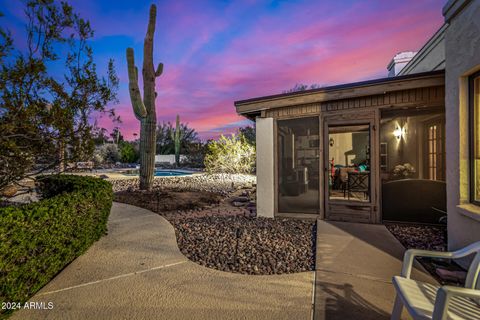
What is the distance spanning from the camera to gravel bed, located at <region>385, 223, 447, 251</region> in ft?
10.9

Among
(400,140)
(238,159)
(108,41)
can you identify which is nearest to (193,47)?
(108,41)

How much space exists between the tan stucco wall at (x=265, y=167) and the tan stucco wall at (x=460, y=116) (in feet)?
9.14

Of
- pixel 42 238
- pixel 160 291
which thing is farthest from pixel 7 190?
pixel 160 291

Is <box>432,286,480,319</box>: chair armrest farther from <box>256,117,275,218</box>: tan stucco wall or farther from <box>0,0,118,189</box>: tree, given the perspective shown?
<box>0,0,118,189</box>: tree

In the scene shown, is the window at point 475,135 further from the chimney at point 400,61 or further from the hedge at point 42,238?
the chimney at point 400,61

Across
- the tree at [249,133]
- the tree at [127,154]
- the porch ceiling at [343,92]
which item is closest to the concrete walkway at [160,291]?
the porch ceiling at [343,92]

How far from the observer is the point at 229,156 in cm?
1230

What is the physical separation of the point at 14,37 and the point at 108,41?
22.9 feet

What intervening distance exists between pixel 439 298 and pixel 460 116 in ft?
8.28

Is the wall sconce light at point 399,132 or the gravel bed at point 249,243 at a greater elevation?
the wall sconce light at point 399,132

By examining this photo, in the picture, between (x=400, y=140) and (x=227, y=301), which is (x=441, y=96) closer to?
(x=400, y=140)

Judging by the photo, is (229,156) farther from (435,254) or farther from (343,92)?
(435,254)

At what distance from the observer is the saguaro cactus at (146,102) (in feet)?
23.2

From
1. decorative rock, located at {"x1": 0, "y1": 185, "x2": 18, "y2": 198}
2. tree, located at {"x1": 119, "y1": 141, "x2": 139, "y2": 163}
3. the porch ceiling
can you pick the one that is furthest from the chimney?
tree, located at {"x1": 119, "y1": 141, "x2": 139, "y2": 163}
